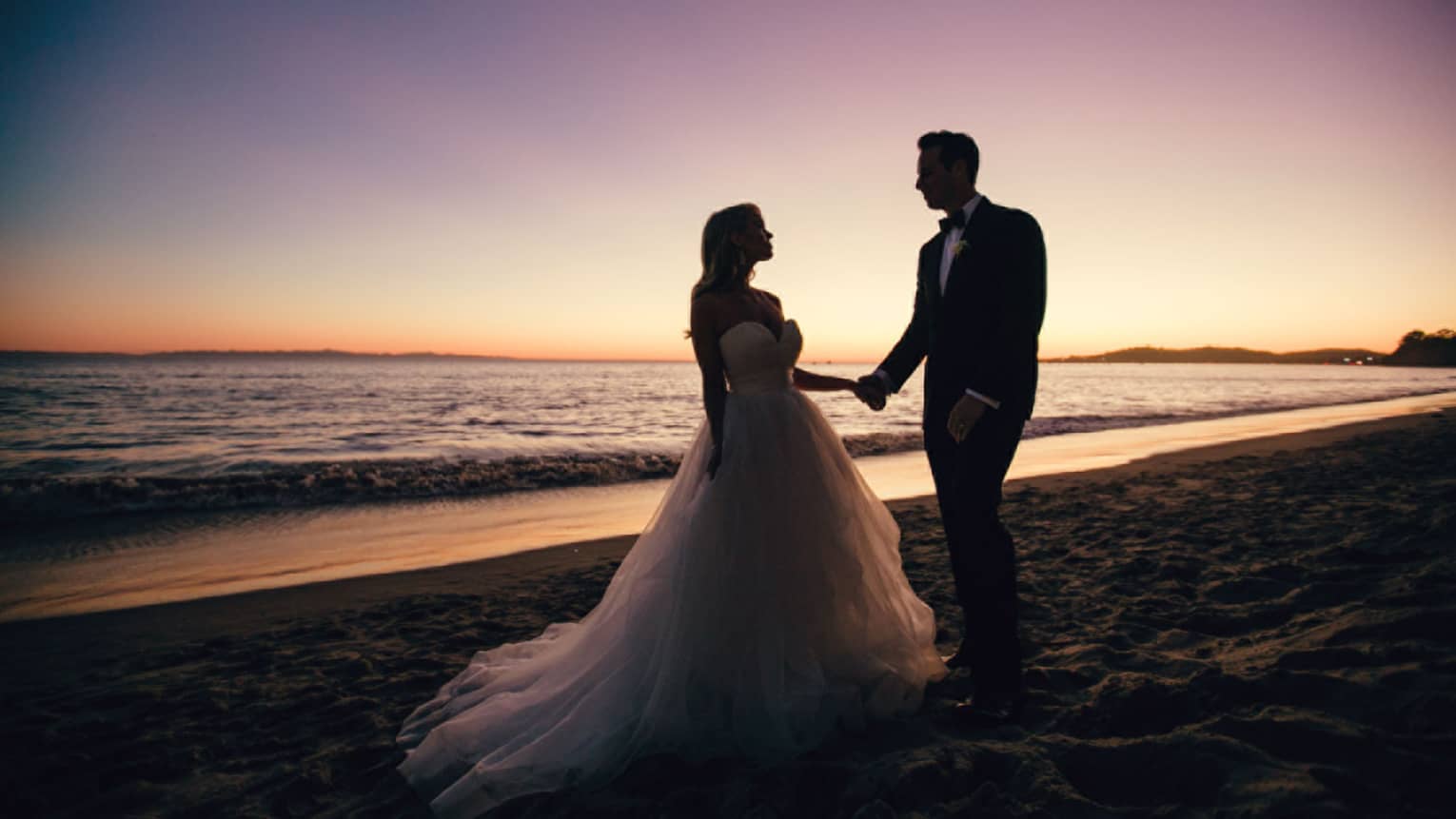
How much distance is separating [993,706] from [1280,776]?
3.49ft

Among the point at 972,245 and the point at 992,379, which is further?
the point at 972,245

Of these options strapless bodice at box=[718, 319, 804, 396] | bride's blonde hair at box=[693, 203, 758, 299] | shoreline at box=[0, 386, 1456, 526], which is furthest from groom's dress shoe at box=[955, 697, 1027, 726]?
shoreline at box=[0, 386, 1456, 526]

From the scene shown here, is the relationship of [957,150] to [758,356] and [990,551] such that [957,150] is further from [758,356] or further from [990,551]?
[990,551]

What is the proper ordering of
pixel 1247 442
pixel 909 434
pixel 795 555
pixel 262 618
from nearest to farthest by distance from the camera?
pixel 795 555
pixel 262 618
pixel 1247 442
pixel 909 434

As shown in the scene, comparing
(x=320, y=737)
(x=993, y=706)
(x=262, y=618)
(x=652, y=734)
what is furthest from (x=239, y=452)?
(x=993, y=706)

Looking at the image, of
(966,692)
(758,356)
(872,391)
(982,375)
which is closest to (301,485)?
(758,356)

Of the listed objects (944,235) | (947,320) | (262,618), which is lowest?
(262,618)

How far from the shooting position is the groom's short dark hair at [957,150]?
3.32 meters

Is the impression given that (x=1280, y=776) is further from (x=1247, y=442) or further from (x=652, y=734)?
(x=1247, y=442)

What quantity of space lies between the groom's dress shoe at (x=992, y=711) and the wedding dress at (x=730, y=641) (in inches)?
10.1

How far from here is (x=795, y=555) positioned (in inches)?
129

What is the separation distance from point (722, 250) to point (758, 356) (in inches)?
22.5

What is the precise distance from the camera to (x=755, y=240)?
344 centimetres

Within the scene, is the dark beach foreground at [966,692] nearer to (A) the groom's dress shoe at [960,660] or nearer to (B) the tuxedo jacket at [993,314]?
(A) the groom's dress shoe at [960,660]
